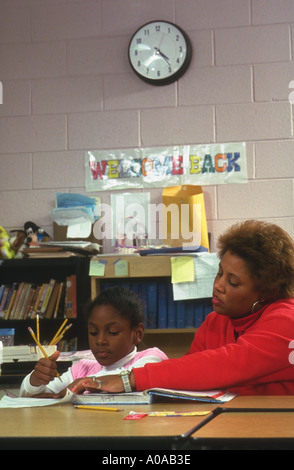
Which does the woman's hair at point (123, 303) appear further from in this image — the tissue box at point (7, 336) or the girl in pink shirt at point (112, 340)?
the tissue box at point (7, 336)

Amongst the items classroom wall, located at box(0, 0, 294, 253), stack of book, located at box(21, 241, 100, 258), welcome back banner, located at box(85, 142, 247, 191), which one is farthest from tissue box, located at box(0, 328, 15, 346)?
welcome back banner, located at box(85, 142, 247, 191)

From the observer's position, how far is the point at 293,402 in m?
1.44

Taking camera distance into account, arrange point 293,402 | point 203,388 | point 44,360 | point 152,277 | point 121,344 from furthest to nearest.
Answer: point 152,277
point 121,344
point 44,360
point 203,388
point 293,402

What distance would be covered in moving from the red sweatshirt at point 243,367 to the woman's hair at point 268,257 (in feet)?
0.47

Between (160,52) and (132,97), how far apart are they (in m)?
0.32

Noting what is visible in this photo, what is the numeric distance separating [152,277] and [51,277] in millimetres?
633

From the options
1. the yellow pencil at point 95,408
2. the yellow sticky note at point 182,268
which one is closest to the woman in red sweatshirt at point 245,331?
the yellow pencil at point 95,408

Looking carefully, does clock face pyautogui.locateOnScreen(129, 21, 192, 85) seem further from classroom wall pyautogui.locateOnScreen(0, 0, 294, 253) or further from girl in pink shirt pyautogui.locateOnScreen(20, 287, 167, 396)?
girl in pink shirt pyautogui.locateOnScreen(20, 287, 167, 396)

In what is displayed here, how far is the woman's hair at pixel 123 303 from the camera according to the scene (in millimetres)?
2141

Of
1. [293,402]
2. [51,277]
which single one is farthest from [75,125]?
[293,402]

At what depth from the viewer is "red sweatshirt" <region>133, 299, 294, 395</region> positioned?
1.56 m

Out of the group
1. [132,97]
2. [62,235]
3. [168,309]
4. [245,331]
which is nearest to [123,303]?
[245,331]

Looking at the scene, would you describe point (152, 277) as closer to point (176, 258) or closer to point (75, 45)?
point (176, 258)

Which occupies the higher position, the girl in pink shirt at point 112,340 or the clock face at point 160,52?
the clock face at point 160,52
